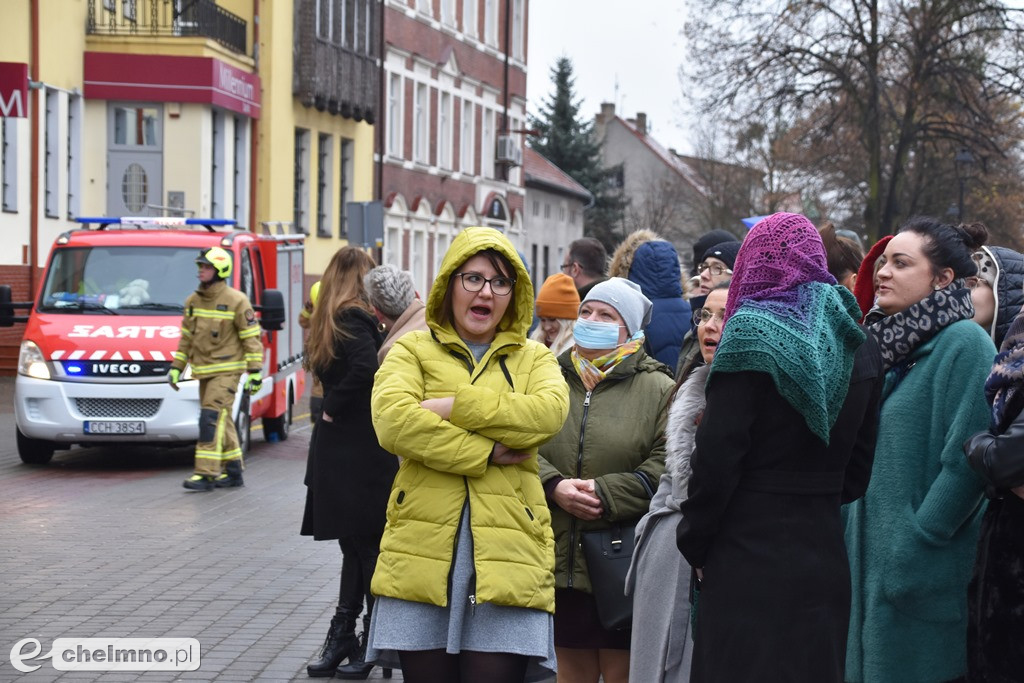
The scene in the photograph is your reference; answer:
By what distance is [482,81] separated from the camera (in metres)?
52.8

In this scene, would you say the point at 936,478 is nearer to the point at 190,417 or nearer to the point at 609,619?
the point at 609,619

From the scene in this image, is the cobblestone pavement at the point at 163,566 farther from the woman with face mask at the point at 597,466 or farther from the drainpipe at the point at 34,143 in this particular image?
the drainpipe at the point at 34,143

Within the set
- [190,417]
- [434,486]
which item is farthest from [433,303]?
[190,417]

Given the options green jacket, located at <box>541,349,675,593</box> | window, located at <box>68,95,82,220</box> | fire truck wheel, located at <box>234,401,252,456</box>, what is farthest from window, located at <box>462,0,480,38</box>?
green jacket, located at <box>541,349,675,593</box>

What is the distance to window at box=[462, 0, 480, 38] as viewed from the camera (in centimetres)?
5059

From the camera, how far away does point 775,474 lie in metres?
4.19

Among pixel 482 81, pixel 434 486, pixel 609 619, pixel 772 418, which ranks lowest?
pixel 609 619

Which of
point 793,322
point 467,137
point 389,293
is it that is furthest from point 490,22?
point 793,322

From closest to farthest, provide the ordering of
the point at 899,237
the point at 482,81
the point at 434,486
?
the point at 434,486 → the point at 899,237 → the point at 482,81

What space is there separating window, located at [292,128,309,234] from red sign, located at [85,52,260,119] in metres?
5.25

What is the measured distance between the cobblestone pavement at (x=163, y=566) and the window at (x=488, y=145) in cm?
3859

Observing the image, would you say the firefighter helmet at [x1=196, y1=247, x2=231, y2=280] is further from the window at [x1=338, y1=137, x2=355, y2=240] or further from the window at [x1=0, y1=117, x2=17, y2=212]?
the window at [x1=338, y1=137, x2=355, y2=240]

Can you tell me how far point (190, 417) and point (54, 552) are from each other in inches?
182

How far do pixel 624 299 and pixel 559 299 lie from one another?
145 cm
